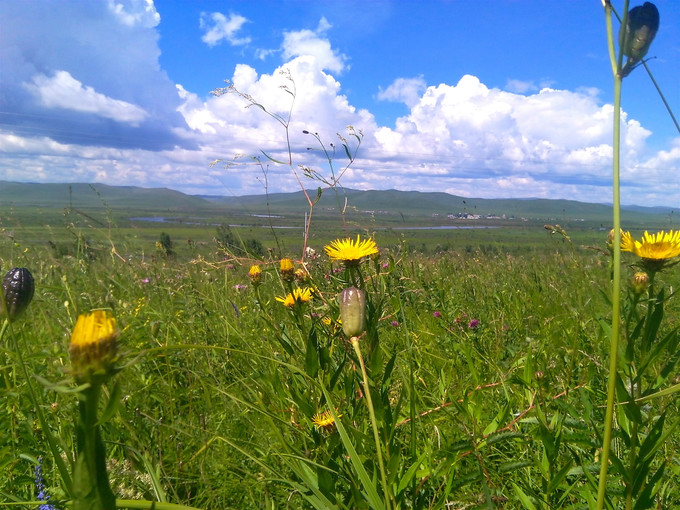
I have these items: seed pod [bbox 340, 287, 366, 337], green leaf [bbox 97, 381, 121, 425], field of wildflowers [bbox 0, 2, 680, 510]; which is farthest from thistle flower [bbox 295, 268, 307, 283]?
green leaf [bbox 97, 381, 121, 425]

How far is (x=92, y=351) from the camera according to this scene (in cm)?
56

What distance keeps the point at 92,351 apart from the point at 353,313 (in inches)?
22.0

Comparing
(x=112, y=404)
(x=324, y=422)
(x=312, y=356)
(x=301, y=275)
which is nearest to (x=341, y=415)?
(x=324, y=422)

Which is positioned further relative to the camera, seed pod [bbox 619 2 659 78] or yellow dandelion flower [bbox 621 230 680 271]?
yellow dandelion flower [bbox 621 230 680 271]

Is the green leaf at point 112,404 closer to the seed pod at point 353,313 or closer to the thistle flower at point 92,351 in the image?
the thistle flower at point 92,351

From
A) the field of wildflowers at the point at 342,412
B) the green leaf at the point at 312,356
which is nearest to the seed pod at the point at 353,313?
the field of wildflowers at the point at 342,412

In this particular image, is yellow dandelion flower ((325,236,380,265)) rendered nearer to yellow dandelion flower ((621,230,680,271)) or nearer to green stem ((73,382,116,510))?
yellow dandelion flower ((621,230,680,271))

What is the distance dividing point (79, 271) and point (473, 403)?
3745mm

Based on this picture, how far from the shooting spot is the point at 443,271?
4.82 m

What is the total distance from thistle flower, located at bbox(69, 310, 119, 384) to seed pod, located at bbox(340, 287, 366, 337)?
0.52 metres

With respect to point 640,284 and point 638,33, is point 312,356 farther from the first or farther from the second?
point 638,33

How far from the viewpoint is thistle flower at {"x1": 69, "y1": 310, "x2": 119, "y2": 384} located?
1.80 feet

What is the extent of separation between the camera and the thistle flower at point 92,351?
55cm

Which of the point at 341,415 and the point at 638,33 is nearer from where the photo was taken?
the point at 638,33
